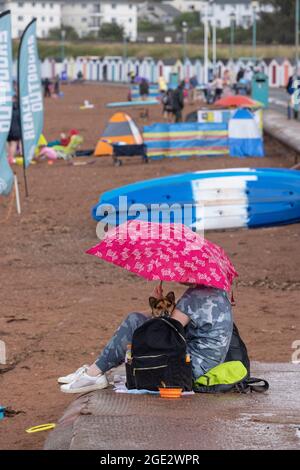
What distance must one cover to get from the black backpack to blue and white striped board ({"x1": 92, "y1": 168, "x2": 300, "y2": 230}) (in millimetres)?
9613

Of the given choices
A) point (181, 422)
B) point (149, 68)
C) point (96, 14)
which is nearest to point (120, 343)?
point (181, 422)

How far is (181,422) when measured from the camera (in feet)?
21.6

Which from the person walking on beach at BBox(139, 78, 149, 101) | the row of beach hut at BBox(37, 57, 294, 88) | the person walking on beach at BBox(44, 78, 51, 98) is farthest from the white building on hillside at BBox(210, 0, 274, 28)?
the person walking on beach at BBox(139, 78, 149, 101)

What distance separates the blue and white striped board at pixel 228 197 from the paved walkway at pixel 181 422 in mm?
9354

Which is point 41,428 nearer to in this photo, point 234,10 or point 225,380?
point 225,380

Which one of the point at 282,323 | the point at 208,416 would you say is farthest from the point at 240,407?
the point at 282,323

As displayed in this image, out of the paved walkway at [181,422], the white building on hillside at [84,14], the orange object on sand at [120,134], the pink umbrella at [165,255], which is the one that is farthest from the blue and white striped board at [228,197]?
the white building on hillside at [84,14]

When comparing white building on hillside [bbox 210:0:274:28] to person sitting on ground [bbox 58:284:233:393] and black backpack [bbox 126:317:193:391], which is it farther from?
black backpack [bbox 126:317:193:391]

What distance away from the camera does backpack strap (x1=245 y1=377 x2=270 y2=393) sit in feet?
24.3

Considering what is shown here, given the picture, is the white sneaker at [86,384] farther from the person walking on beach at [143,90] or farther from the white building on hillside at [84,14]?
the white building on hillside at [84,14]

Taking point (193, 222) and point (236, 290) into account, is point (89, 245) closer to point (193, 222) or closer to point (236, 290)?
point (193, 222)

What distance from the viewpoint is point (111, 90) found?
7675 centimetres

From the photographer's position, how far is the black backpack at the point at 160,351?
7027 millimetres

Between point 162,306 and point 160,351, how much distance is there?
0.34 m
